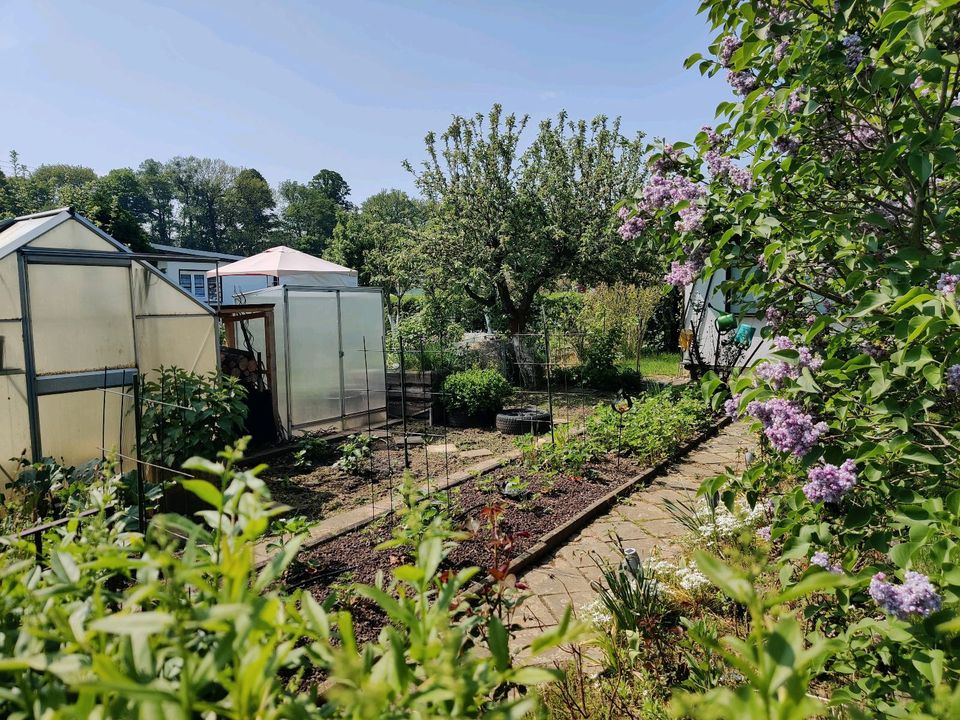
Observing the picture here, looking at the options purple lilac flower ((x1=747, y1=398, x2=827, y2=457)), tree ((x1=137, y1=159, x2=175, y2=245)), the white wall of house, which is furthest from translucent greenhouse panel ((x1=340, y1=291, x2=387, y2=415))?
tree ((x1=137, y1=159, x2=175, y2=245))

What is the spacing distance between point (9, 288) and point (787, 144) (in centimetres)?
593

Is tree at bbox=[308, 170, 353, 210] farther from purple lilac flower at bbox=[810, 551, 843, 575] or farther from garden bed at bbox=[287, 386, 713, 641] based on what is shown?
purple lilac flower at bbox=[810, 551, 843, 575]

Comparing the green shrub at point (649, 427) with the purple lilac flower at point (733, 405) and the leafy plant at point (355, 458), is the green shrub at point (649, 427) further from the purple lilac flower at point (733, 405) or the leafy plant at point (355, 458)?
the purple lilac flower at point (733, 405)

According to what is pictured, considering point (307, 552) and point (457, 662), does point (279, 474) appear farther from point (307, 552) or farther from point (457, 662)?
point (457, 662)

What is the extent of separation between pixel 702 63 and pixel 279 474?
239 inches

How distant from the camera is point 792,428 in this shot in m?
1.61

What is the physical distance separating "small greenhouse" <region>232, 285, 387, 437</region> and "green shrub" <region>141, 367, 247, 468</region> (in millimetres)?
1825

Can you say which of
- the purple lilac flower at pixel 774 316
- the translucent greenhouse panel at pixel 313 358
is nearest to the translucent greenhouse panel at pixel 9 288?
the translucent greenhouse panel at pixel 313 358

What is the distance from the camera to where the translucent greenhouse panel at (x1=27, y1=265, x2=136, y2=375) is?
5.32 metres

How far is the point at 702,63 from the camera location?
2236 millimetres

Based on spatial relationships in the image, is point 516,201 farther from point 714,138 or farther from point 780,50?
point 780,50

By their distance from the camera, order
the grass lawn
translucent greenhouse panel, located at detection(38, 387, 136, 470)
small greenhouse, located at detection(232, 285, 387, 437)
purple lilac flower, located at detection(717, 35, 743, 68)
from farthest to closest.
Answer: the grass lawn, small greenhouse, located at detection(232, 285, 387, 437), translucent greenhouse panel, located at detection(38, 387, 136, 470), purple lilac flower, located at detection(717, 35, 743, 68)

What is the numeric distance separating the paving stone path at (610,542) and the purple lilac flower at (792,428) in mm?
853

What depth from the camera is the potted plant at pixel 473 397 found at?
9.07 m
